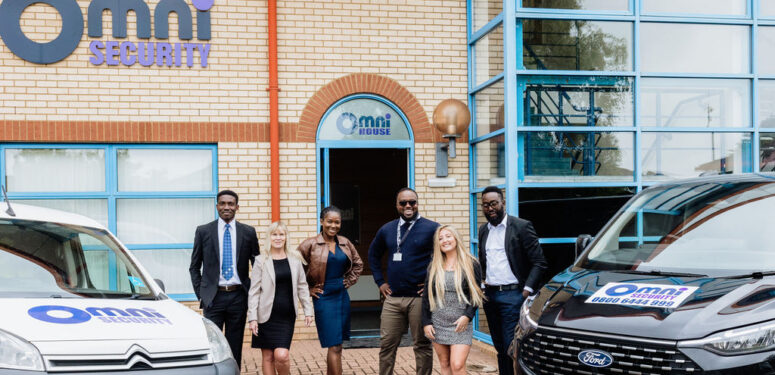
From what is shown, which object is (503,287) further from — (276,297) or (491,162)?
(491,162)

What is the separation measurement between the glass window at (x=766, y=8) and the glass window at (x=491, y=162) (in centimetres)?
346

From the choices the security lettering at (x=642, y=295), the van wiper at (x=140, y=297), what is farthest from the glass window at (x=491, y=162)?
the van wiper at (x=140, y=297)

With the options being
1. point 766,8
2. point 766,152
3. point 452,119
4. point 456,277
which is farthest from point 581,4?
point 456,277

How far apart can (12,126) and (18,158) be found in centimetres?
39

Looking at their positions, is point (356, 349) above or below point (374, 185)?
below

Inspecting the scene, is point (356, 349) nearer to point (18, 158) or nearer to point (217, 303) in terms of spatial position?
point (217, 303)

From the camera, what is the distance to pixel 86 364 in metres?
3.87

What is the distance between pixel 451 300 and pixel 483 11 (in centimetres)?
458

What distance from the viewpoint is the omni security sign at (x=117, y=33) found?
28.6 feet

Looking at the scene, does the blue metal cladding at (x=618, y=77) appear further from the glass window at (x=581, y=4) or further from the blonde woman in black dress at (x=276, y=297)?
the blonde woman in black dress at (x=276, y=297)

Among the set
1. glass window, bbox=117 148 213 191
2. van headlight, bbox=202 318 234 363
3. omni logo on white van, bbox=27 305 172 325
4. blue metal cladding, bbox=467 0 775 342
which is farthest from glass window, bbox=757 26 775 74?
omni logo on white van, bbox=27 305 172 325

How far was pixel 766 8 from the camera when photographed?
29.0 ft

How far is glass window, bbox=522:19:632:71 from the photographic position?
27.4 ft

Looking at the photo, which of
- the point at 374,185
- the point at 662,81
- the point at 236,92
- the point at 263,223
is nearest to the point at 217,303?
the point at 263,223
